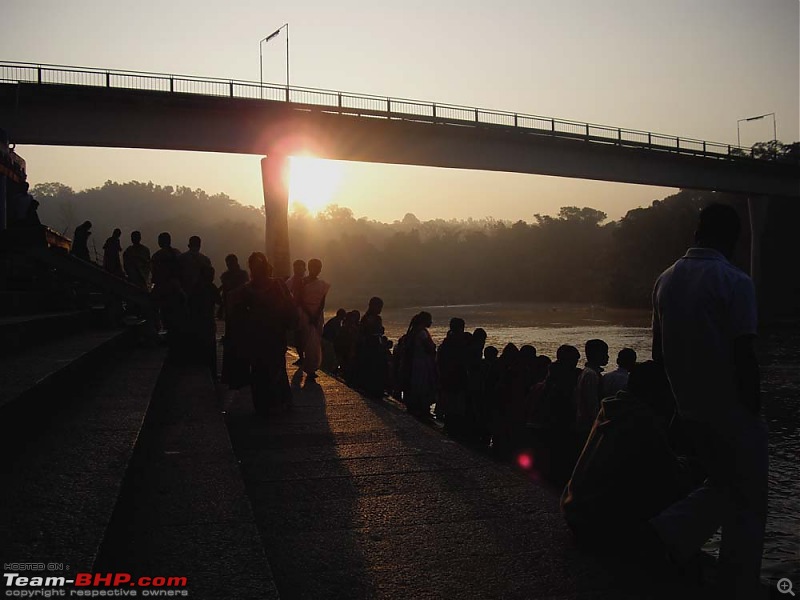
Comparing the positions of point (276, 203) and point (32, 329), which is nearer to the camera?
point (32, 329)

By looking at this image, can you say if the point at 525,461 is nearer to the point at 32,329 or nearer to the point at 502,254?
the point at 32,329

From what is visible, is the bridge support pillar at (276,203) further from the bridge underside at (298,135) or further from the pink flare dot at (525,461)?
the pink flare dot at (525,461)

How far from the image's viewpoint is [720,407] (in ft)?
10.6

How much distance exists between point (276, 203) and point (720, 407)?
27492mm

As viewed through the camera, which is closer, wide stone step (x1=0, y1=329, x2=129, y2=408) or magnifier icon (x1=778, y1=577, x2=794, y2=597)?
magnifier icon (x1=778, y1=577, x2=794, y2=597)

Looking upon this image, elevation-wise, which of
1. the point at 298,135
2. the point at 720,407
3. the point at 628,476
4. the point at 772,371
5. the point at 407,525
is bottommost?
the point at 772,371

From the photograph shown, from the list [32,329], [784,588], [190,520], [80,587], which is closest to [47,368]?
[32,329]

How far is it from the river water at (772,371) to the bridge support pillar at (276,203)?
9.59 m

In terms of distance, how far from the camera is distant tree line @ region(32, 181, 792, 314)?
212 feet

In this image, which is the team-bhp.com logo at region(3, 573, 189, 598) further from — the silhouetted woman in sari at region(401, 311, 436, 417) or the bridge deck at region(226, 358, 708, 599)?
the silhouetted woman in sari at region(401, 311, 436, 417)

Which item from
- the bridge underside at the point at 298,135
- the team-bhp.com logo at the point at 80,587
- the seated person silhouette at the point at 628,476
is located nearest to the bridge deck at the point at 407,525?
the seated person silhouette at the point at 628,476

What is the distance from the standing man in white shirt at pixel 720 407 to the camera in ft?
10.5

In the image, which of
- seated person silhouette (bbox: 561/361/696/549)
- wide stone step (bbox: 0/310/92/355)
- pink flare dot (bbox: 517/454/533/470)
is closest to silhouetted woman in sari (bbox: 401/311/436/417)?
pink flare dot (bbox: 517/454/533/470)

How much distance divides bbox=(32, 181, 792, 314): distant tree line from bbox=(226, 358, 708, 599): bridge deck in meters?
53.4
